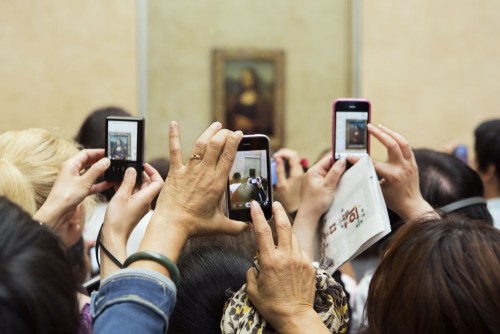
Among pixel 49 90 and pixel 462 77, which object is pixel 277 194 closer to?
pixel 49 90

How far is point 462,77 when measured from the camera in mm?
7184

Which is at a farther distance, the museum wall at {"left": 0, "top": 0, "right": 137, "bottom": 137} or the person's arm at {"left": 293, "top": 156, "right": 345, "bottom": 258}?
the museum wall at {"left": 0, "top": 0, "right": 137, "bottom": 137}

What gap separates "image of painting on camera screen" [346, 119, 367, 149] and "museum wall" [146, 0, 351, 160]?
15.8ft

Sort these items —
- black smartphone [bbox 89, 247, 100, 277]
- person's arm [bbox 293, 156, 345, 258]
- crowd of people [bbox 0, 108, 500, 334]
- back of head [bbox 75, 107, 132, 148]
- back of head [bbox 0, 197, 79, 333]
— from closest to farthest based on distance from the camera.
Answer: back of head [bbox 0, 197, 79, 333]
crowd of people [bbox 0, 108, 500, 334]
person's arm [bbox 293, 156, 345, 258]
black smartphone [bbox 89, 247, 100, 277]
back of head [bbox 75, 107, 132, 148]

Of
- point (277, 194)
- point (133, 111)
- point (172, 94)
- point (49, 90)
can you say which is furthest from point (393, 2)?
point (277, 194)

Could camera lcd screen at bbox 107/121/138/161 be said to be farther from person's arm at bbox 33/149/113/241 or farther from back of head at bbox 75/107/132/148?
back of head at bbox 75/107/132/148

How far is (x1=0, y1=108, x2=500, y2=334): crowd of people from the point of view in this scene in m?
1.10

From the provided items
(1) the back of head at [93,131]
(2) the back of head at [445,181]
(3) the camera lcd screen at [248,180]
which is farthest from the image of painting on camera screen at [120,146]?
(1) the back of head at [93,131]

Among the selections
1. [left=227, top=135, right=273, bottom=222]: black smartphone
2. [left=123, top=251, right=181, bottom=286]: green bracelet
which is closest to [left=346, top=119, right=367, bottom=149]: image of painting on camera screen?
[left=227, top=135, right=273, bottom=222]: black smartphone

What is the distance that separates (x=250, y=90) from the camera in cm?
682

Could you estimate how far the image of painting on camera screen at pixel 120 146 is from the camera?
1780 millimetres

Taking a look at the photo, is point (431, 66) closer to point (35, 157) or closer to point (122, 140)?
point (35, 157)

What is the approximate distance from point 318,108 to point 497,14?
84.6 inches

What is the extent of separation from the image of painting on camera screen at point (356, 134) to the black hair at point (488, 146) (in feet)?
5.58
